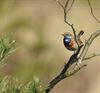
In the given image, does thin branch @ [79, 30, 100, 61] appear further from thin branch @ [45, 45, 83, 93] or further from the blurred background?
the blurred background

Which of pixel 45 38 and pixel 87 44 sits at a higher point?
pixel 87 44

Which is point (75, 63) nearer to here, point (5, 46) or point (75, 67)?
point (75, 67)

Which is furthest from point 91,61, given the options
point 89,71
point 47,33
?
point 47,33

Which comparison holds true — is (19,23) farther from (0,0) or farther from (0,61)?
(0,61)

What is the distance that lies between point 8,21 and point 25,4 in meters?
0.28

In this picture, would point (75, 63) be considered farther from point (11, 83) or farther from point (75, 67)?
point (11, 83)

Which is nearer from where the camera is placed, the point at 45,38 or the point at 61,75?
the point at 61,75

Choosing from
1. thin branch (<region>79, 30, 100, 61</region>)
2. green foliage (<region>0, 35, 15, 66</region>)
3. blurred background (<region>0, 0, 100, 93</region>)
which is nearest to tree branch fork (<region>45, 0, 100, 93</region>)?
thin branch (<region>79, 30, 100, 61</region>)

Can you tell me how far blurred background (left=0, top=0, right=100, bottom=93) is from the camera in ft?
11.1

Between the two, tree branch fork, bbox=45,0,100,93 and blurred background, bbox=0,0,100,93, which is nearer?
tree branch fork, bbox=45,0,100,93

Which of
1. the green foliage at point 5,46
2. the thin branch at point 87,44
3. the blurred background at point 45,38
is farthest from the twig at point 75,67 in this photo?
the blurred background at point 45,38

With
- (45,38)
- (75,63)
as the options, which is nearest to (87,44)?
(75,63)

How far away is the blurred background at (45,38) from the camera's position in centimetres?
337

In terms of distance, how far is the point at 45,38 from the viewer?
141 inches
